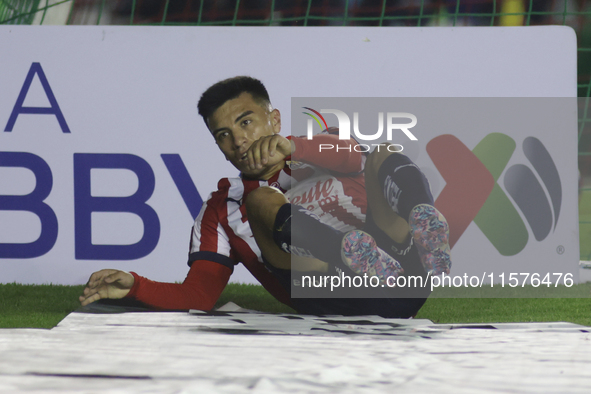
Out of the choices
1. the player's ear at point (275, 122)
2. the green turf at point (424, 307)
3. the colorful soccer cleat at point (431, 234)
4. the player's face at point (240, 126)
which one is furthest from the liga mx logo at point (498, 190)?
the colorful soccer cleat at point (431, 234)

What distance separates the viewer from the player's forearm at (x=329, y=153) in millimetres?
1160

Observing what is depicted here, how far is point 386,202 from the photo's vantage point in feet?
3.67

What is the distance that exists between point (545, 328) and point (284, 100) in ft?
3.89

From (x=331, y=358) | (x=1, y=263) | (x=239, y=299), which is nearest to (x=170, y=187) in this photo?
(x=239, y=299)

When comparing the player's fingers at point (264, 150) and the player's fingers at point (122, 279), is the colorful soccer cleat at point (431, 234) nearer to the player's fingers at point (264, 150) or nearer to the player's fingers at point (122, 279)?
the player's fingers at point (264, 150)

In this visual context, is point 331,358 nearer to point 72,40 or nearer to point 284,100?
point 284,100

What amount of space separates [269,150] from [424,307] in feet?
2.34

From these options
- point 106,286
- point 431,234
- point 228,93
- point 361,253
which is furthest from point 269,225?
point 228,93

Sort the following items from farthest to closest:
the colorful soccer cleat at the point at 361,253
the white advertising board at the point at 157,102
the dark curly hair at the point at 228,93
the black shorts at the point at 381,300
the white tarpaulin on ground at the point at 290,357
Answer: the white advertising board at the point at 157,102 → the dark curly hair at the point at 228,93 → the black shorts at the point at 381,300 → the colorful soccer cleat at the point at 361,253 → the white tarpaulin on ground at the point at 290,357

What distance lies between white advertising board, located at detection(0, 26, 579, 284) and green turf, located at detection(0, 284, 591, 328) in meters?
0.16

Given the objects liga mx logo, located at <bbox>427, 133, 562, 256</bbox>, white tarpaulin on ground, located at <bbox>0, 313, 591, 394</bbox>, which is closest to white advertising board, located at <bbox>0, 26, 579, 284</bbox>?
liga mx logo, located at <bbox>427, 133, 562, 256</bbox>

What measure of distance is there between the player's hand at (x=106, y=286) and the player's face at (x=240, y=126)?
0.41 metres

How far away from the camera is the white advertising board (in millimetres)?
1827

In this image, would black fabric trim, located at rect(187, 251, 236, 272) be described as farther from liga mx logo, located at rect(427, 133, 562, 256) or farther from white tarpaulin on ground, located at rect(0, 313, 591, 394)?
liga mx logo, located at rect(427, 133, 562, 256)
